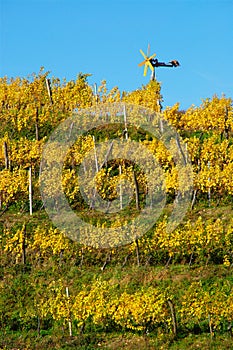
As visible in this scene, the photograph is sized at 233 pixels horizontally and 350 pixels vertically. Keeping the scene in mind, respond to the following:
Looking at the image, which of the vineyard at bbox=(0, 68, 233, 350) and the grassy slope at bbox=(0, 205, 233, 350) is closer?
the grassy slope at bbox=(0, 205, 233, 350)

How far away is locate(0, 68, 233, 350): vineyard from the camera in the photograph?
2036 cm

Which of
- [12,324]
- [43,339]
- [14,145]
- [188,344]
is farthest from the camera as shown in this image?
[14,145]

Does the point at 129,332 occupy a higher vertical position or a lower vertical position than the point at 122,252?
lower

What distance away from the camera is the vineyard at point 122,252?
66.8 ft

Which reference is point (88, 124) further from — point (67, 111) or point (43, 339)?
point (43, 339)

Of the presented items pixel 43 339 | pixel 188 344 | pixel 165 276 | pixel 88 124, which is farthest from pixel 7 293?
pixel 88 124

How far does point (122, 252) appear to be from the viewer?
25.7m

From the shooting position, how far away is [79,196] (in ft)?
99.5

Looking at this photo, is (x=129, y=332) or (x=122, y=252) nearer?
(x=129, y=332)

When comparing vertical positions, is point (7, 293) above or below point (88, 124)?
below

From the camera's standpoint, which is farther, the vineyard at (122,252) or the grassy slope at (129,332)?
the vineyard at (122,252)

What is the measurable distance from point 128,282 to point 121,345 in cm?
399

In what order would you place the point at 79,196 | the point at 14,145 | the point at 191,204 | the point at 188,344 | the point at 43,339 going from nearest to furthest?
the point at 188,344 → the point at 43,339 → the point at 191,204 → the point at 79,196 → the point at 14,145

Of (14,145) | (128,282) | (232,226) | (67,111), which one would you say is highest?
(67,111)
